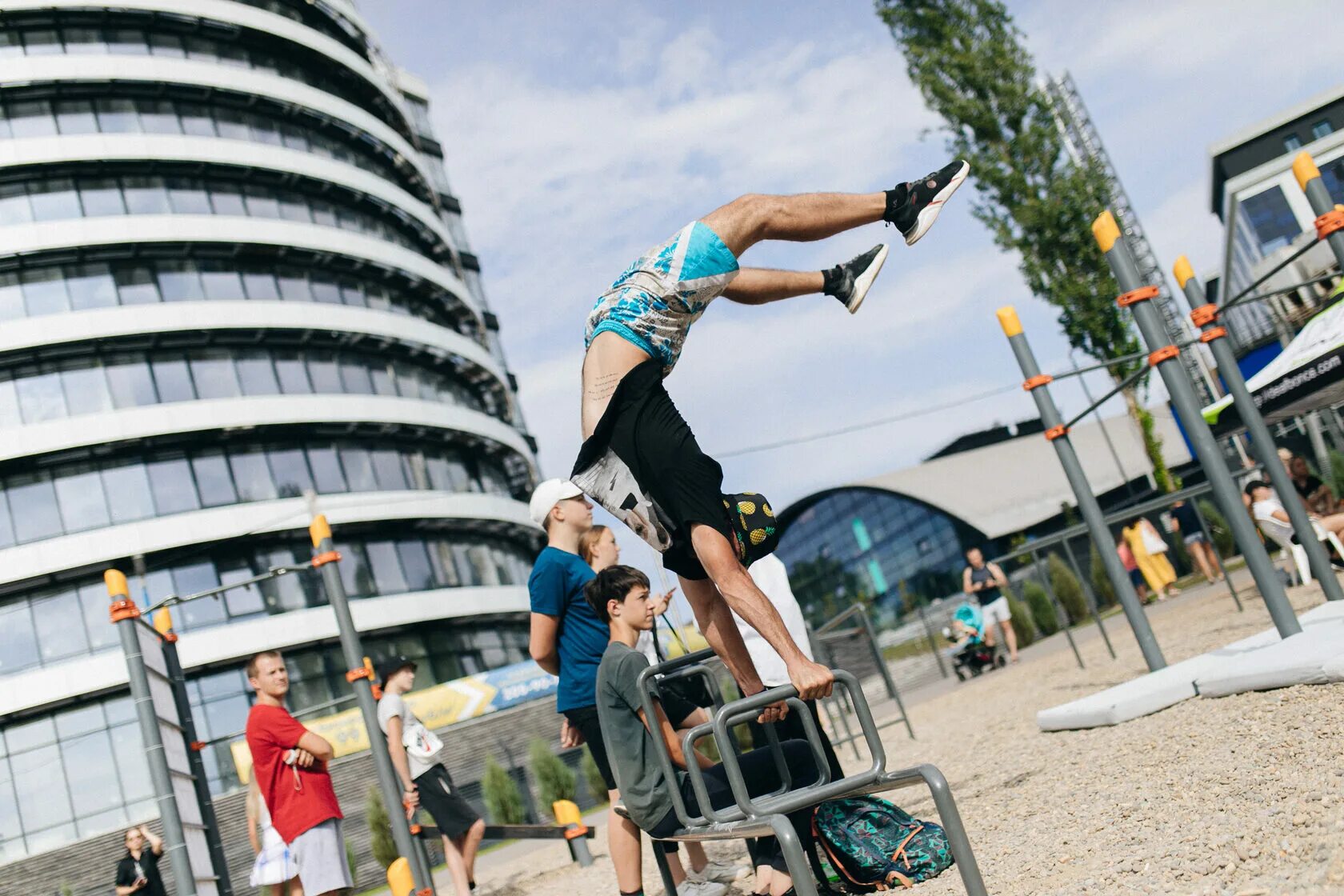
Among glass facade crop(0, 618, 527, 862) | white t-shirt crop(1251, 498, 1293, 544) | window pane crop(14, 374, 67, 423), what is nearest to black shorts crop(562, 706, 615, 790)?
white t-shirt crop(1251, 498, 1293, 544)

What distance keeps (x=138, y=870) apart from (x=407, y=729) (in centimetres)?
675

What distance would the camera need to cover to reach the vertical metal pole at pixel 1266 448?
19.7 ft

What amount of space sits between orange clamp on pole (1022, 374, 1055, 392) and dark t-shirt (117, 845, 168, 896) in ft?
34.1

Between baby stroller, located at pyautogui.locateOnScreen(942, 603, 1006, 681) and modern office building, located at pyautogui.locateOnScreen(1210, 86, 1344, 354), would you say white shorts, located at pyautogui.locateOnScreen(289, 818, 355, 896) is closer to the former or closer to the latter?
baby stroller, located at pyautogui.locateOnScreen(942, 603, 1006, 681)

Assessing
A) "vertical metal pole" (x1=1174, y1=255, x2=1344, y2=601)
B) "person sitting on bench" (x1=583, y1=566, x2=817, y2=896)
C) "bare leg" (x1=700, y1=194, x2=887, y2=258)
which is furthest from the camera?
"vertical metal pole" (x1=1174, y1=255, x2=1344, y2=601)

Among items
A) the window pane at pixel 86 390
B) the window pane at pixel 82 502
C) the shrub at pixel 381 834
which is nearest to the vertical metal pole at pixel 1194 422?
the shrub at pixel 381 834

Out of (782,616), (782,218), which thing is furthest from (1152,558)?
(782,218)

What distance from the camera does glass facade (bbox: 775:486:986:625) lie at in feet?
159

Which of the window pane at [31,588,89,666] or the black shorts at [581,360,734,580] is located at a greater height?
the window pane at [31,588,89,666]

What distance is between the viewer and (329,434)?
2953cm

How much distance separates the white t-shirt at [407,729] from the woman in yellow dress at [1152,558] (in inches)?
522

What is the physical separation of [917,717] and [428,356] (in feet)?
83.3

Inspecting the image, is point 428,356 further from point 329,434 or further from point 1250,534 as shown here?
point 1250,534

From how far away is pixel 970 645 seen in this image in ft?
52.4
